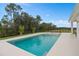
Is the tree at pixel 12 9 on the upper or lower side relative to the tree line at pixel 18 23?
upper

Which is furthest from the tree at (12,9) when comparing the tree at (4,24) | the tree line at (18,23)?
the tree at (4,24)

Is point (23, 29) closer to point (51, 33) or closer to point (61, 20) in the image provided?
point (51, 33)

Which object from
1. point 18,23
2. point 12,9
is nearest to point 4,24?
point 18,23

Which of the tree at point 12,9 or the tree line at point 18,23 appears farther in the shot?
the tree line at point 18,23

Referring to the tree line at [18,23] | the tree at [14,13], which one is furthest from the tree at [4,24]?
the tree at [14,13]

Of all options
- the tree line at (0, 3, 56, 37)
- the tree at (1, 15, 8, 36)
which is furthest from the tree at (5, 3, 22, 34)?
the tree at (1, 15, 8, 36)

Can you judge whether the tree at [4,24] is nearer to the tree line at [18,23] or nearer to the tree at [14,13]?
the tree line at [18,23]

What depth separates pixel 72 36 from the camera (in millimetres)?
13516

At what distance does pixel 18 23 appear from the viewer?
12047 mm

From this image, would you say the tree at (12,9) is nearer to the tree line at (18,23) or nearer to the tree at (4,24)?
the tree line at (18,23)

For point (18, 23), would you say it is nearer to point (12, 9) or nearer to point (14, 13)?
point (14, 13)

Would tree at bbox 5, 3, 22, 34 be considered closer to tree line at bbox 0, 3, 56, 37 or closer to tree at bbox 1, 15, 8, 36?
tree line at bbox 0, 3, 56, 37

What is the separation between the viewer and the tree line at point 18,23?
37.9ft

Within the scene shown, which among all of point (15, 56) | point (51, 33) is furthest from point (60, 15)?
point (15, 56)
